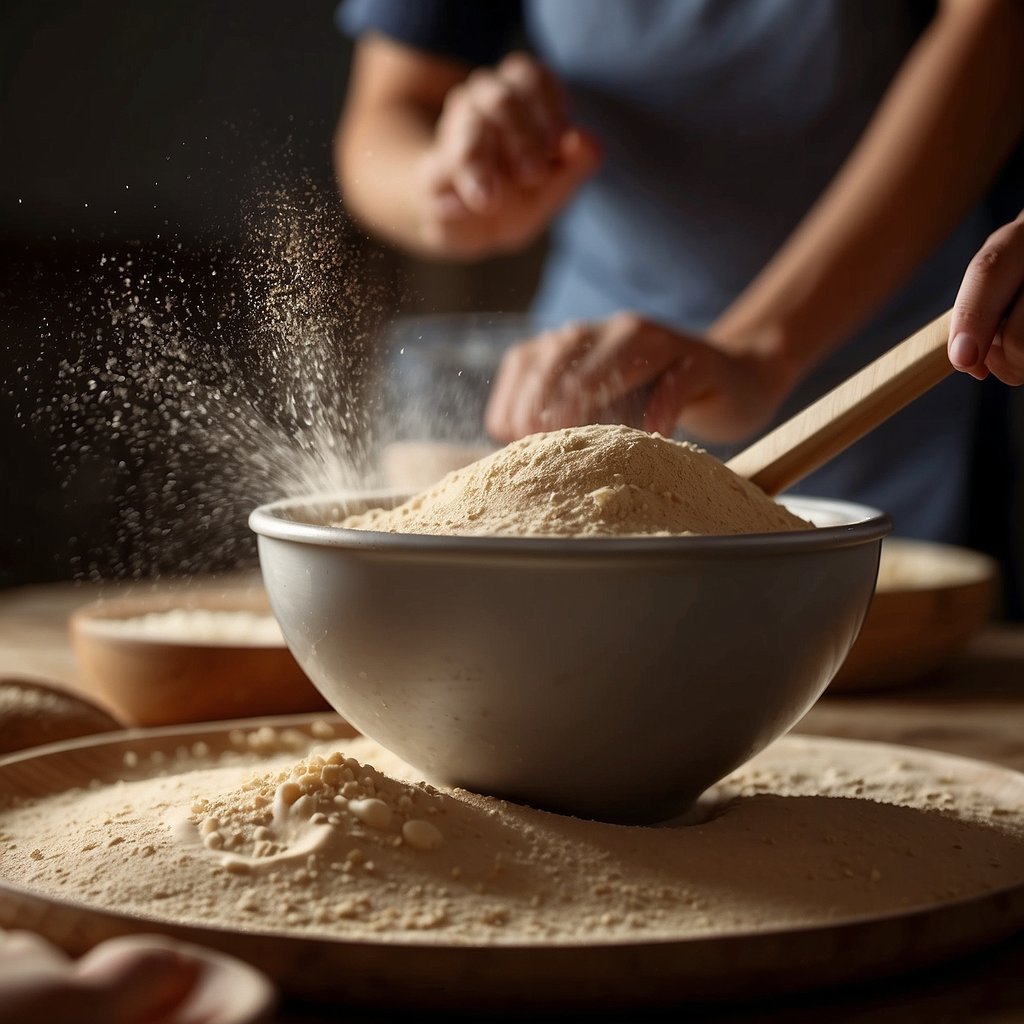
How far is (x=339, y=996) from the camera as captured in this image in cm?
42

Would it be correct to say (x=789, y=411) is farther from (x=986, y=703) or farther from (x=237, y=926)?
(x=237, y=926)

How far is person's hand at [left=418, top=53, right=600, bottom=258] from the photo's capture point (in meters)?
1.34

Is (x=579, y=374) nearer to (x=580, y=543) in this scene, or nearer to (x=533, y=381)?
(x=533, y=381)

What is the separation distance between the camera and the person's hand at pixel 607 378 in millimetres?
924

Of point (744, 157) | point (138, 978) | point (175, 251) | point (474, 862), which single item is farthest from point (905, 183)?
point (138, 978)

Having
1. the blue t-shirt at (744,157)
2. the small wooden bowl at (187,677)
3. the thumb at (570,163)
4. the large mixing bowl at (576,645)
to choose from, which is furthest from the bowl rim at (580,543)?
the blue t-shirt at (744,157)

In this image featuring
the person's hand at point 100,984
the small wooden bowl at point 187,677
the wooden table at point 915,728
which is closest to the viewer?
the person's hand at point 100,984

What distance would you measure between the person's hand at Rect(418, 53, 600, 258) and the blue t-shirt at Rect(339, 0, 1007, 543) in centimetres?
23

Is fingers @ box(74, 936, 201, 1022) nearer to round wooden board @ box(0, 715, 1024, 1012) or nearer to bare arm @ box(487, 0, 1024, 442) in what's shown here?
round wooden board @ box(0, 715, 1024, 1012)

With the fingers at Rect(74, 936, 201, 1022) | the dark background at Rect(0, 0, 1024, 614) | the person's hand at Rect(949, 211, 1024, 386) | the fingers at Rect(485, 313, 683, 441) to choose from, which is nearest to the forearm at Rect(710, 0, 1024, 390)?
the fingers at Rect(485, 313, 683, 441)

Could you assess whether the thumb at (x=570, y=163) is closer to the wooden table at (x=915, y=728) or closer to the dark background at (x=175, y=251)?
the dark background at (x=175, y=251)

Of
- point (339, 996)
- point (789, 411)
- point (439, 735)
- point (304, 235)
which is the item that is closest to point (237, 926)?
point (339, 996)

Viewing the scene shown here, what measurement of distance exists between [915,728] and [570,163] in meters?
0.74

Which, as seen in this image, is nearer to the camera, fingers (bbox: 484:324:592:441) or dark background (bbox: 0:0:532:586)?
dark background (bbox: 0:0:532:586)
